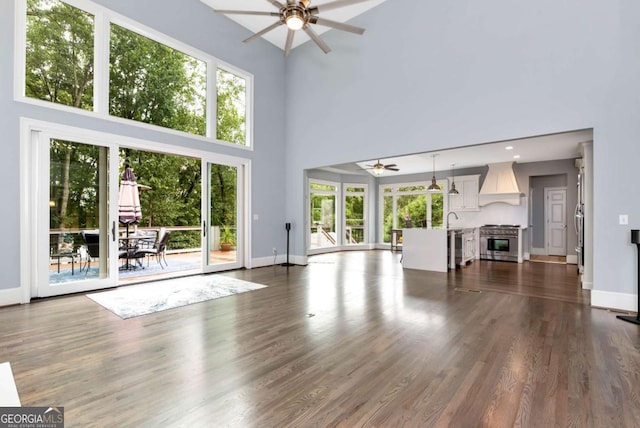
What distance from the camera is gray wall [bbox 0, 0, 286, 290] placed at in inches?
157

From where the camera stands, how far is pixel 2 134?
13.0 feet

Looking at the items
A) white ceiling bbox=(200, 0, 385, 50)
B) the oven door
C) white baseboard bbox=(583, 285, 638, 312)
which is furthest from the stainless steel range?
white ceiling bbox=(200, 0, 385, 50)

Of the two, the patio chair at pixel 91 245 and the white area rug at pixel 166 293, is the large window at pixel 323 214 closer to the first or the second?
the white area rug at pixel 166 293

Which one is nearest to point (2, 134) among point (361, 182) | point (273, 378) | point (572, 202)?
point (273, 378)

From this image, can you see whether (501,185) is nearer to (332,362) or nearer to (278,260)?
(278,260)

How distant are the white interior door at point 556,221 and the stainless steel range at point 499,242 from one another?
1564mm

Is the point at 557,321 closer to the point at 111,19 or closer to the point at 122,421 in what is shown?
the point at 122,421

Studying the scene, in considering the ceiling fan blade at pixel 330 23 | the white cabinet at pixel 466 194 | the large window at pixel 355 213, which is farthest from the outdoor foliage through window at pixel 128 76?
the white cabinet at pixel 466 194

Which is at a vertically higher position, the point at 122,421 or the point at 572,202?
the point at 572,202

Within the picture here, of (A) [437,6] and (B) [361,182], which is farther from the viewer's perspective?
(B) [361,182]

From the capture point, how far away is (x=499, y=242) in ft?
28.8

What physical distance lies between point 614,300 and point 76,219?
24.7 ft

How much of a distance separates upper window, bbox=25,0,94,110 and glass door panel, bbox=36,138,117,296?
0.71 meters

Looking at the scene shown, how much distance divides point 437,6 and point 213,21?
14.4 ft
